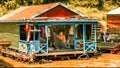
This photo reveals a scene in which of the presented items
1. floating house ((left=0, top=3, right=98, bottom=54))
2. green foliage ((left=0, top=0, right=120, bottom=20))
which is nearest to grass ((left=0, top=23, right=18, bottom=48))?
floating house ((left=0, top=3, right=98, bottom=54))

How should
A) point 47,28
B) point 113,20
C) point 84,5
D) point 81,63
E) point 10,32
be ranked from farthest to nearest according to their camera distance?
point 84,5 → point 113,20 → point 10,32 → point 47,28 → point 81,63

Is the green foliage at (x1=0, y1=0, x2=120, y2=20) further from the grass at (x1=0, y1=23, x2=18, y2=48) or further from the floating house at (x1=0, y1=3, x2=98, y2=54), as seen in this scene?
the floating house at (x1=0, y1=3, x2=98, y2=54)

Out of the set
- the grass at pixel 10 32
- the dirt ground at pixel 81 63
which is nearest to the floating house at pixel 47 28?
the grass at pixel 10 32

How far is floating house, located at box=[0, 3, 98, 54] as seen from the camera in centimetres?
2111

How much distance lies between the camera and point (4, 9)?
42.3 metres

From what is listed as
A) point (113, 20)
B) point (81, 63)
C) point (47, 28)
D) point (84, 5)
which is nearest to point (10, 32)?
point (47, 28)

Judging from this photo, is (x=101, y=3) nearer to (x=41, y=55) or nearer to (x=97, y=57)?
(x=97, y=57)

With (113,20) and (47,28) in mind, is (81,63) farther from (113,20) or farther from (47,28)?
(113,20)

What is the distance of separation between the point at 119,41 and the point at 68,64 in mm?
8619

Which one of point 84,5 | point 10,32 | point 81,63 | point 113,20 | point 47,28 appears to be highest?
point 47,28

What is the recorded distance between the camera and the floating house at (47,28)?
2111 centimetres

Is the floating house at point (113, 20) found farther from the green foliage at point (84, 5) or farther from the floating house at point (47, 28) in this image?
the floating house at point (47, 28)

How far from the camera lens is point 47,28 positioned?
21.5 meters

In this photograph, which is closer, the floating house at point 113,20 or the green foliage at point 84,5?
the floating house at point 113,20
